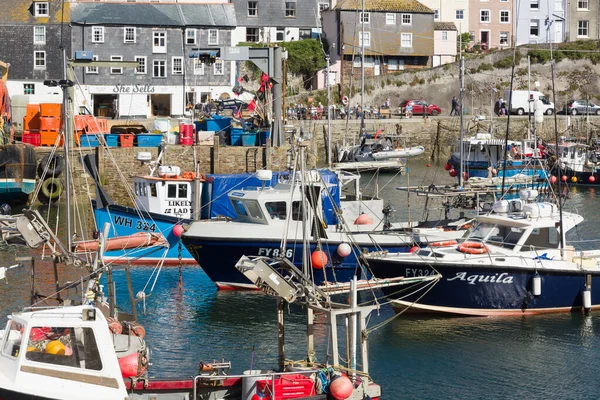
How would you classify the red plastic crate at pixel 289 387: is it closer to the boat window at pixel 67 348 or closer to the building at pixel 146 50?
the boat window at pixel 67 348

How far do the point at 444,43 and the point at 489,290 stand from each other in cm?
4543

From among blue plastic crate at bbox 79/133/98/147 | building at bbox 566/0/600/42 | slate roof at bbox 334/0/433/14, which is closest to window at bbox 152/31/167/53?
slate roof at bbox 334/0/433/14

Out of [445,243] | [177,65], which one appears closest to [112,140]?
[177,65]

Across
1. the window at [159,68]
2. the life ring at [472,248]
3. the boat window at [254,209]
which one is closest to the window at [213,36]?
the window at [159,68]

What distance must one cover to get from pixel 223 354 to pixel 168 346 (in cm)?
125

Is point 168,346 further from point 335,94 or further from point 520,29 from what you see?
point 520,29

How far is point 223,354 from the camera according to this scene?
22516mm

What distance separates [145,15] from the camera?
58.3 meters

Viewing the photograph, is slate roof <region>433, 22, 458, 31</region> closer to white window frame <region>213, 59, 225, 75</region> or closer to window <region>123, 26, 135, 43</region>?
white window frame <region>213, 59, 225, 75</region>

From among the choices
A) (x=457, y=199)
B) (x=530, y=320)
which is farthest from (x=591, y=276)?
(x=457, y=199)

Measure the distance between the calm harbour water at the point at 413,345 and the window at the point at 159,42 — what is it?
31.6 metres

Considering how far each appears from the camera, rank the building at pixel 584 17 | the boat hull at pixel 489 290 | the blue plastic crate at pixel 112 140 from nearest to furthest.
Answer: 1. the boat hull at pixel 489 290
2. the blue plastic crate at pixel 112 140
3. the building at pixel 584 17

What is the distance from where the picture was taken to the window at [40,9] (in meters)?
56.8

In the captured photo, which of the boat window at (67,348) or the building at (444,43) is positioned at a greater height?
the building at (444,43)
